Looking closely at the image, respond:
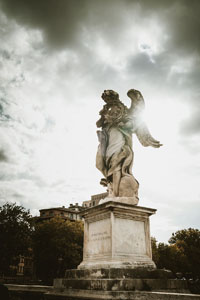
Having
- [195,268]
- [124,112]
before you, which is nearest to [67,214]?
[195,268]

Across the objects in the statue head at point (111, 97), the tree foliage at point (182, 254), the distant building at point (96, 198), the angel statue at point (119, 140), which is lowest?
the tree foliage at point (182, 254)

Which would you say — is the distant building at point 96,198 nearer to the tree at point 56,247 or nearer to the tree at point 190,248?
the tree at point 56,247

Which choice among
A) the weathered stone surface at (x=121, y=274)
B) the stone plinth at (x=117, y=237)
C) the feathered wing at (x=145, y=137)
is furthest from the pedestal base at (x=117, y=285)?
the feathered wing at (x=145, y=137)

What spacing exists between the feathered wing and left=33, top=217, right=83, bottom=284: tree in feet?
110

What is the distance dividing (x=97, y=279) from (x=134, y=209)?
1901 millimetres

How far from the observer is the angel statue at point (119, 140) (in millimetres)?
7348

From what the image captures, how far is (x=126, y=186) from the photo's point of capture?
7246 millimetres

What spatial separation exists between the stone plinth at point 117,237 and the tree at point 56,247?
33917 mm

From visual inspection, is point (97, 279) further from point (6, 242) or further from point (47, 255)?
point (47, 255)

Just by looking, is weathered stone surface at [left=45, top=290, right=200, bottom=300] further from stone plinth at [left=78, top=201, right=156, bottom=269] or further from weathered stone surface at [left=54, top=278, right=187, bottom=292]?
stone plinth at [left=78, top=201, right=156, bottom=269]

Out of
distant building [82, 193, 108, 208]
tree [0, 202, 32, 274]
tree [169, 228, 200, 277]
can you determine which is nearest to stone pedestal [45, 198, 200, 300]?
distant building [82, 193, 108, 208]

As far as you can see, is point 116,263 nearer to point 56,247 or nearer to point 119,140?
point 119,140

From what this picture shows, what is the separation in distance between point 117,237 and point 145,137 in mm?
3482

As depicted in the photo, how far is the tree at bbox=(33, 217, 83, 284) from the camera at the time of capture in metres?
38.9
